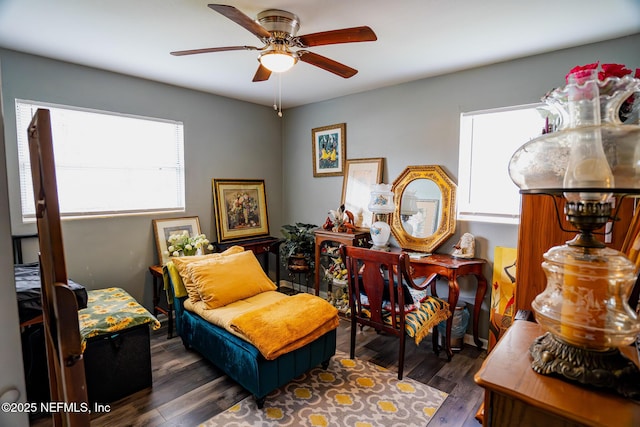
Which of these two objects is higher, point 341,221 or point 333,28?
point 333,28

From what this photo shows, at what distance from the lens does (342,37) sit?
1738 mm

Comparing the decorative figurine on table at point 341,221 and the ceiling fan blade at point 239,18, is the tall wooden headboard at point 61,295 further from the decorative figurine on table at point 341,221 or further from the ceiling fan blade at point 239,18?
the decorative figurine on table at point 341,221

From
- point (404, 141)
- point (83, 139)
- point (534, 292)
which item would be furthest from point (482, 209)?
point (83, 139)

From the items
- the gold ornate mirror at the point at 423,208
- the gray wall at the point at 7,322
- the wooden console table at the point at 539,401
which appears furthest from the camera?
the gold ornate mirror at the point at 423,208

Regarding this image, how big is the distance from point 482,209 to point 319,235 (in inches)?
66.4

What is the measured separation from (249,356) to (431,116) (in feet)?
8.74

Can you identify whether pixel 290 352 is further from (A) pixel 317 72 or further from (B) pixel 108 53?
(B) pixel 108 53

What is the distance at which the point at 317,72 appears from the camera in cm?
301

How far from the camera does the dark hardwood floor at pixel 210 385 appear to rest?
202cm

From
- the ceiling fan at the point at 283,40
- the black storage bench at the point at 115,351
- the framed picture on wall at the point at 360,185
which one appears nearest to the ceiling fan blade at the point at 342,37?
the ceiling fan at the point at 283,40

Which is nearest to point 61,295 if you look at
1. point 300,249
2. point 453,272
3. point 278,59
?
point 278,59

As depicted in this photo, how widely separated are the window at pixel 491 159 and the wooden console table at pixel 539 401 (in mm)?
2068

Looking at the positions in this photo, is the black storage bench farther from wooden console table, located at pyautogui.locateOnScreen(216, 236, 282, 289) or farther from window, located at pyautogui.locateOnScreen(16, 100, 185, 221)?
wooden console table, located at pyautogui.locateOnScreen(216, 236, 282, 289)

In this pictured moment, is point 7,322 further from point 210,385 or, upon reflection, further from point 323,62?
point 323,62
